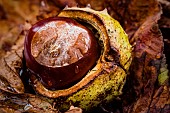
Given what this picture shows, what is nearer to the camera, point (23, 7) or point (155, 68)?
point (155, 68)

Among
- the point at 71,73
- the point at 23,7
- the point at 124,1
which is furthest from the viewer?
the point at 23,7

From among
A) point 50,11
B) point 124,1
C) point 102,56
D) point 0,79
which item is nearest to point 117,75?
point 102,56

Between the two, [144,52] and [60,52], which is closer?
[60,52]

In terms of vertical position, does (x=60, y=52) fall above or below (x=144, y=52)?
above

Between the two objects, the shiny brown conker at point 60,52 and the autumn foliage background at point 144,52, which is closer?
the shiny brown conker at point 60,52

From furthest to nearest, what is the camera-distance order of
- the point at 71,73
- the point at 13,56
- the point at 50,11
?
the point at 50,11
the point at 13,56
the point at 71,73

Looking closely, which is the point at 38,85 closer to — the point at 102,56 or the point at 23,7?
the point at 102,56

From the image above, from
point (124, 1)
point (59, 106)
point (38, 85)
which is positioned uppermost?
point (124, 1)

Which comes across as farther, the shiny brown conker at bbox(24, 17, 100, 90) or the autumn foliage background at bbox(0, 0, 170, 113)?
the autumn foliage background at bbox(0, 0, 170, 113)
